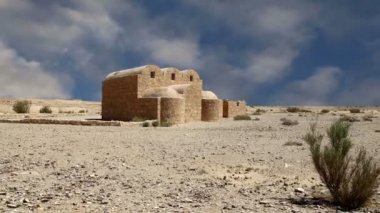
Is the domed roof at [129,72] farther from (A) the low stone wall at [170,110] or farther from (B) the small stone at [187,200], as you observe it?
(B) the small stone at [187,200]

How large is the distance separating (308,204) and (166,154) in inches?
203

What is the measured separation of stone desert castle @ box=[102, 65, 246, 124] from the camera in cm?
2616

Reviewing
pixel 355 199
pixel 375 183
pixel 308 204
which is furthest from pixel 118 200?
pixel 375 183

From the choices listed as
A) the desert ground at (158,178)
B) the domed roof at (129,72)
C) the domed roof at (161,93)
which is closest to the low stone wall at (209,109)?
the domed roof at (161,93)

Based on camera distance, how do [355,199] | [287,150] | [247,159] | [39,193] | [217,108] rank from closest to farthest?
1. [355,199]
2. [39,193]
3. [247,159]
4. [287,150]
5. [217,108]

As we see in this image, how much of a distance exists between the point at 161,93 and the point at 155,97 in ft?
1.56

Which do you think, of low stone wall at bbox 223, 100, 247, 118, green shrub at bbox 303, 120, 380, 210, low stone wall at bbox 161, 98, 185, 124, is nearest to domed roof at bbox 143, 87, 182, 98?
low stone wall at bbox 161, 98, 185, 124

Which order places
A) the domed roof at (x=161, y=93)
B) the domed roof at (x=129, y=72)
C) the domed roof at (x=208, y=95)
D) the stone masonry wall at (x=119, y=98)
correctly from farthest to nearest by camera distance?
1. the domed roof at (x=208, y=95)
2. the domed roof at (x=129, y=72)
3. the stone masonry wall at (x=119, y=98)
4. the domed roof at (x=161, y=93)

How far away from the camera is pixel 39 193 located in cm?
701

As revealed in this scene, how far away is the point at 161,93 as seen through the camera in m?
26.5

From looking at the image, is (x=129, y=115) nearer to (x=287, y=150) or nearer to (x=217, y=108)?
(x=217, y=108)

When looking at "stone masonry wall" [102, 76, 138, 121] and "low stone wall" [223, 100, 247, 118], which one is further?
"low stone wall" [223, 100, 247, 118]

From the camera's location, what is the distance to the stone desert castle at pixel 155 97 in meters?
26.2

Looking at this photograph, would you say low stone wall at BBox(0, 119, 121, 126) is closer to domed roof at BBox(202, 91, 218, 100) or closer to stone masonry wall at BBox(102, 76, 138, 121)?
stone masonry wall at BBox(102, 76, 138, 121)
